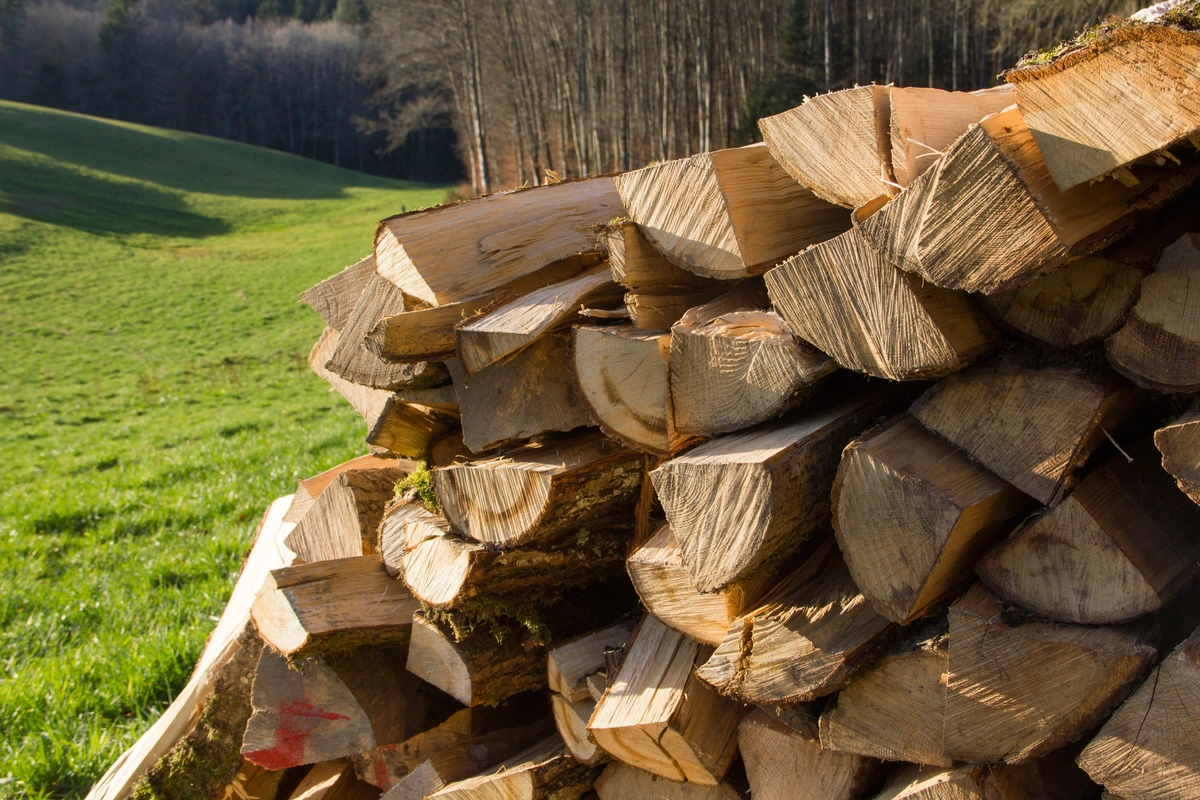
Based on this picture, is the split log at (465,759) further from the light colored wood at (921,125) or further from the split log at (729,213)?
the light colored wood at (921,125)

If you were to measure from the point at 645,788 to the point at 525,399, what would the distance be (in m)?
1.03

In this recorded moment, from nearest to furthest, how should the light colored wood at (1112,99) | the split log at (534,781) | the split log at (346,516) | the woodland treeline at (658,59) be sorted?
the light colored wood at (1112,99) → the split log at (534,781) → the split log at (346,516) → the woodland treeline at (658,59)

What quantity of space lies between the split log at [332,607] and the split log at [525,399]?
1.70 feet

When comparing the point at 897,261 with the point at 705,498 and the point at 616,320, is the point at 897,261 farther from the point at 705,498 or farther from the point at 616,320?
the point at 616,320

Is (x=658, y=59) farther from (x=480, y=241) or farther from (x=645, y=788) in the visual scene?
(x=645, y=788)

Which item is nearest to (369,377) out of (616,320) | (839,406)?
(616,320)

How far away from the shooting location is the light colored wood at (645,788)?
2.08 m

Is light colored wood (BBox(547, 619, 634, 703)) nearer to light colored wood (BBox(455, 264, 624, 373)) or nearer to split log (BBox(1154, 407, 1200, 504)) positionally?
light colored wood (BBox(455, 264, 624, 373))

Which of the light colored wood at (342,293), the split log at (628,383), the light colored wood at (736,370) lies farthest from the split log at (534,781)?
the light colored wood at (342,293)

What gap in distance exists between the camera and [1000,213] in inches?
55.8

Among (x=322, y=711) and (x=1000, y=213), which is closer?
(x=1000, y=213)

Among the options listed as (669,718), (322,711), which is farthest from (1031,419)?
(322,711)

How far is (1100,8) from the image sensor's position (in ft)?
59.2

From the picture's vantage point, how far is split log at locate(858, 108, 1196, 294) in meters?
1.39
